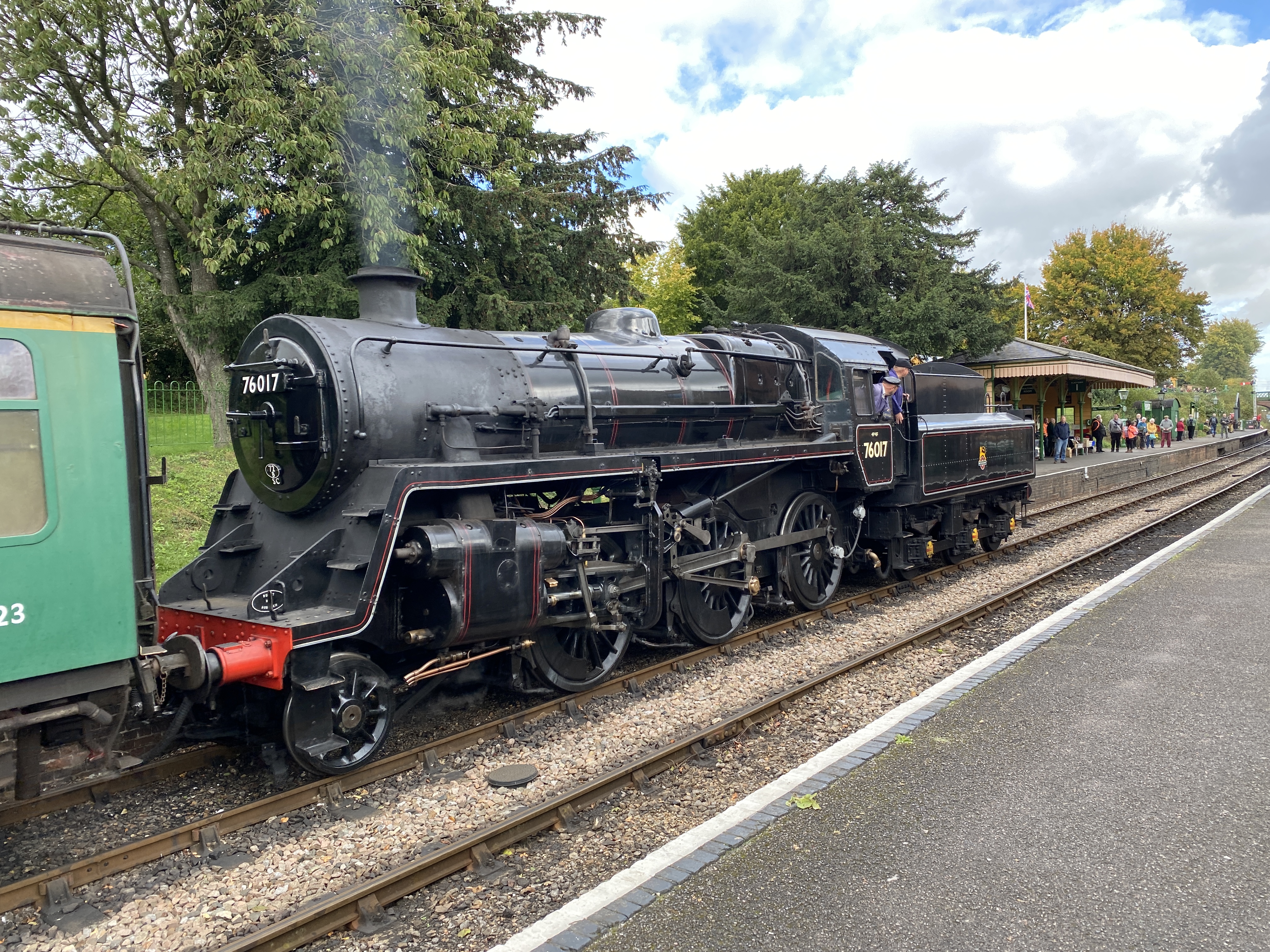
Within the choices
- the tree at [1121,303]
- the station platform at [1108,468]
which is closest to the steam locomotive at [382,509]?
the station platform at [1108,468]

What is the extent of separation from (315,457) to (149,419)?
13.5 meters

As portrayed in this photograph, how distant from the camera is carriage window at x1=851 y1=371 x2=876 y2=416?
9.74 meters

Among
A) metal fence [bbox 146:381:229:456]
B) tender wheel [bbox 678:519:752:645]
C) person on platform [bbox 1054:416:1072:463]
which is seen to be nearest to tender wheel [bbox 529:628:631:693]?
tender wheel [bbox 678:519:752:645]

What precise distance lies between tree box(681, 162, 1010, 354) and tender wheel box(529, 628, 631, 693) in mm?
17088

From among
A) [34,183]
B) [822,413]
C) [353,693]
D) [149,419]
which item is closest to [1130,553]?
[822,413]

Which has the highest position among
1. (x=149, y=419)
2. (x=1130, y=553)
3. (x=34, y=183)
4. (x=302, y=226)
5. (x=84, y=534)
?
(x=34, y=183)

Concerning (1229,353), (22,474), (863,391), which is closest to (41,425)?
(22,474)

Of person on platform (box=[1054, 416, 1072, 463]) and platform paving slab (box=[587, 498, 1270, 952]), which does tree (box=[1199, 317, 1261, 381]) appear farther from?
platform paving slab (box=[587, 498, 1270, 952])

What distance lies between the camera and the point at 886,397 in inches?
403

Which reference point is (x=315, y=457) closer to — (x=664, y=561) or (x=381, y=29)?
(x=664, y=561)

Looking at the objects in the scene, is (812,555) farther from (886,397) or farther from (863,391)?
(886,397)

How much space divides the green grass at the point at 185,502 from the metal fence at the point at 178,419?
3.71 feet

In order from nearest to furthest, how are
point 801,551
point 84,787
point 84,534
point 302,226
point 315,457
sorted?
point 84,534
point 84,787
point 315,457
point 801,551
point 302,226

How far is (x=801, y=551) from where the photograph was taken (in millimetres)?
9453
